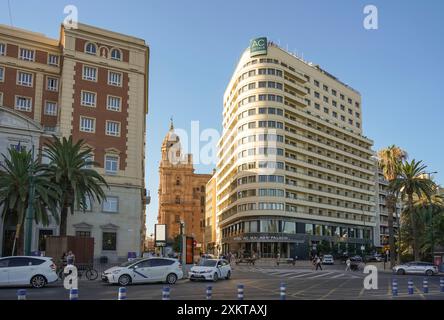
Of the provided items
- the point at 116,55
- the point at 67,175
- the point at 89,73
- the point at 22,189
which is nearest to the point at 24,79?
the point at 89,73

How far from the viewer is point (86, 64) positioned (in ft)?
183

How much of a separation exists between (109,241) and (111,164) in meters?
8.41

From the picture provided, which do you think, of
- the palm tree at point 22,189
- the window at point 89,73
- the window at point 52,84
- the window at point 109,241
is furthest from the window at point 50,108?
the palm tree at point 22,189

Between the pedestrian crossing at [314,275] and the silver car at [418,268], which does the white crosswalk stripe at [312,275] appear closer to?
the pedestrian crossing at [314,275]

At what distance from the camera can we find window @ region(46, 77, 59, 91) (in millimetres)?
57234

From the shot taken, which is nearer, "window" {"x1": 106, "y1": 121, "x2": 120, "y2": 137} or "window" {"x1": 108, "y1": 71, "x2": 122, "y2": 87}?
"window" {"x1": 106, "y1": 121, "x2": 120, "y2": 137}

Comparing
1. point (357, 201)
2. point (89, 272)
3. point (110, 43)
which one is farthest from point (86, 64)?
point (357, 201)

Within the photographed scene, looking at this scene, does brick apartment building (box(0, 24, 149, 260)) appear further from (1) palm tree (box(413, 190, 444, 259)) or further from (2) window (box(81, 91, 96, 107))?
(1) palm tree (box(413, 190, 444, 259))

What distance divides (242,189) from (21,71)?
51936 mm

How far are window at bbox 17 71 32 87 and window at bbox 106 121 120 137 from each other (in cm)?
1006

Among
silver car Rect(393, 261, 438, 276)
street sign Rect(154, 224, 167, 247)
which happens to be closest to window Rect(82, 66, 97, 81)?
street sign Rect(154, 224, 167, 247)

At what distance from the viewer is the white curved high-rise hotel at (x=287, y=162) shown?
9450cm

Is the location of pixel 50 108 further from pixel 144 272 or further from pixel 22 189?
pixel 144 272
